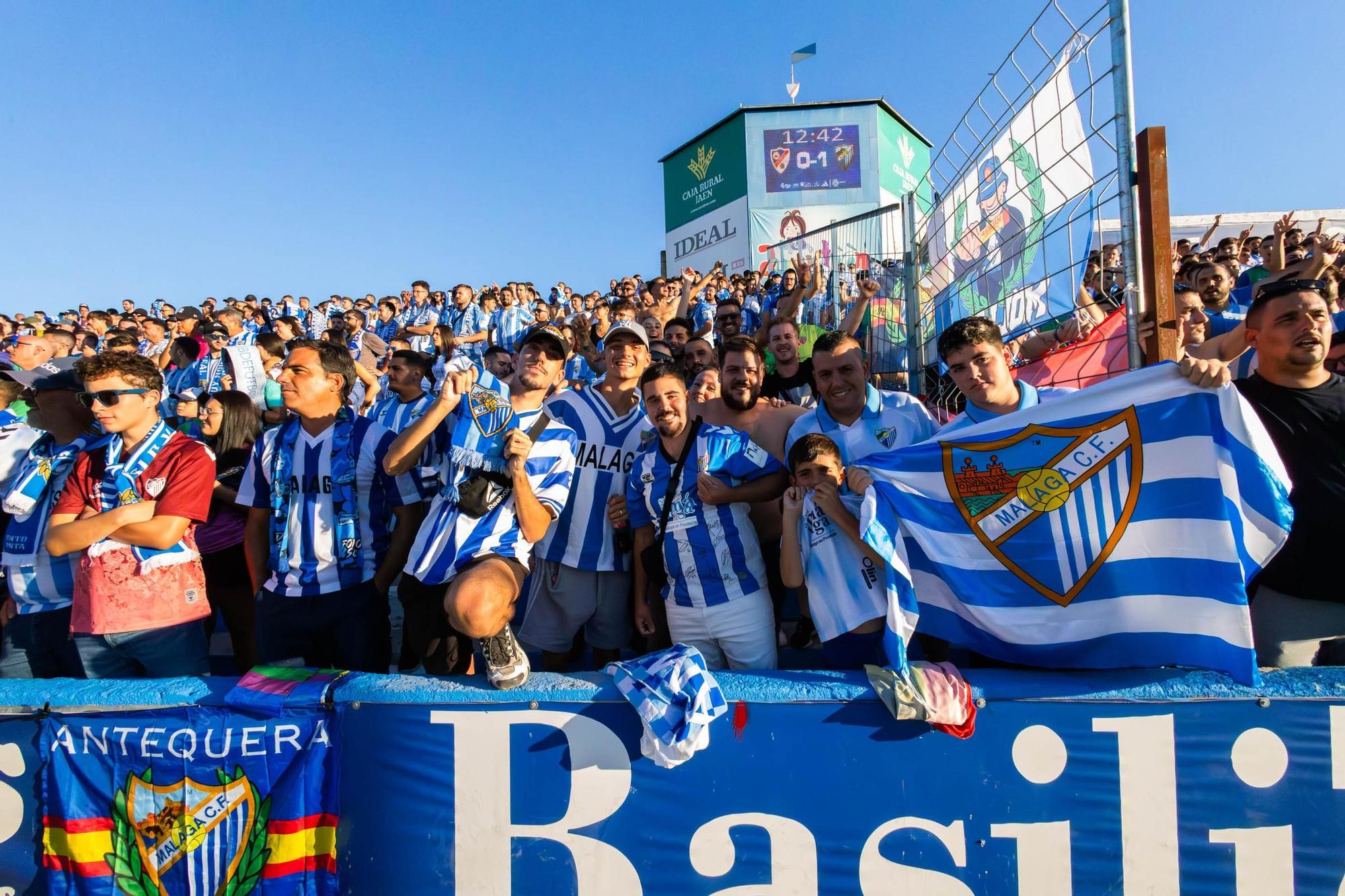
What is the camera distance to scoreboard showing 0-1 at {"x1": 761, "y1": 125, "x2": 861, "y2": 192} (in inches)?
953

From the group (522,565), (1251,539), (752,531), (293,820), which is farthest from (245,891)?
(1251,539)

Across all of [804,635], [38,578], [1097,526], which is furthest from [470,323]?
[1097,526]

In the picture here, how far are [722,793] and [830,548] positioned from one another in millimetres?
953

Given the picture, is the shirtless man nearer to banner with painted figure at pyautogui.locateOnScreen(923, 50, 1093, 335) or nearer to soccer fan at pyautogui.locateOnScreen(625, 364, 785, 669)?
soccer fan at pyautogui.locateOnScreen(625, 364, 785, 669)

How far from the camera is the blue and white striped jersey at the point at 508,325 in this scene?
932cm

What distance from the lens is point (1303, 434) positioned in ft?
8.18

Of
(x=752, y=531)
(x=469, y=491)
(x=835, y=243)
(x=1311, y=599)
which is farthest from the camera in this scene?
(x=835, y=243)

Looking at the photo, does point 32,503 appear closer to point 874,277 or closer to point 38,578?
point 38,578

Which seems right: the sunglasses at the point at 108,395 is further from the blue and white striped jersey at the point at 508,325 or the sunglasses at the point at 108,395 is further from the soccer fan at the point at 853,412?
the blue and white striped jersey at the point at 508,325

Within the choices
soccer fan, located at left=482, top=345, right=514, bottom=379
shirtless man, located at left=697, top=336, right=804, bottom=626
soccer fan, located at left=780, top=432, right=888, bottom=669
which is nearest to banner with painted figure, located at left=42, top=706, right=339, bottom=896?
soccer fan, located at left=780, top=432, right=888, bottom=669

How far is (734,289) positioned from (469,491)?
39.3 feet

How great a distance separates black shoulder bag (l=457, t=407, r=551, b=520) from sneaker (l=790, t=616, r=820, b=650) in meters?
1.49

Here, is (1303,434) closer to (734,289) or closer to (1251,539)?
(1251,539)

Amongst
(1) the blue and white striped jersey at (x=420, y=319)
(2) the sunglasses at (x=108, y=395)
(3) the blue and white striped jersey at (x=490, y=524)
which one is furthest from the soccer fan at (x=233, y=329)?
(3) the blue and white striped jersey at (x=490, y=524)
